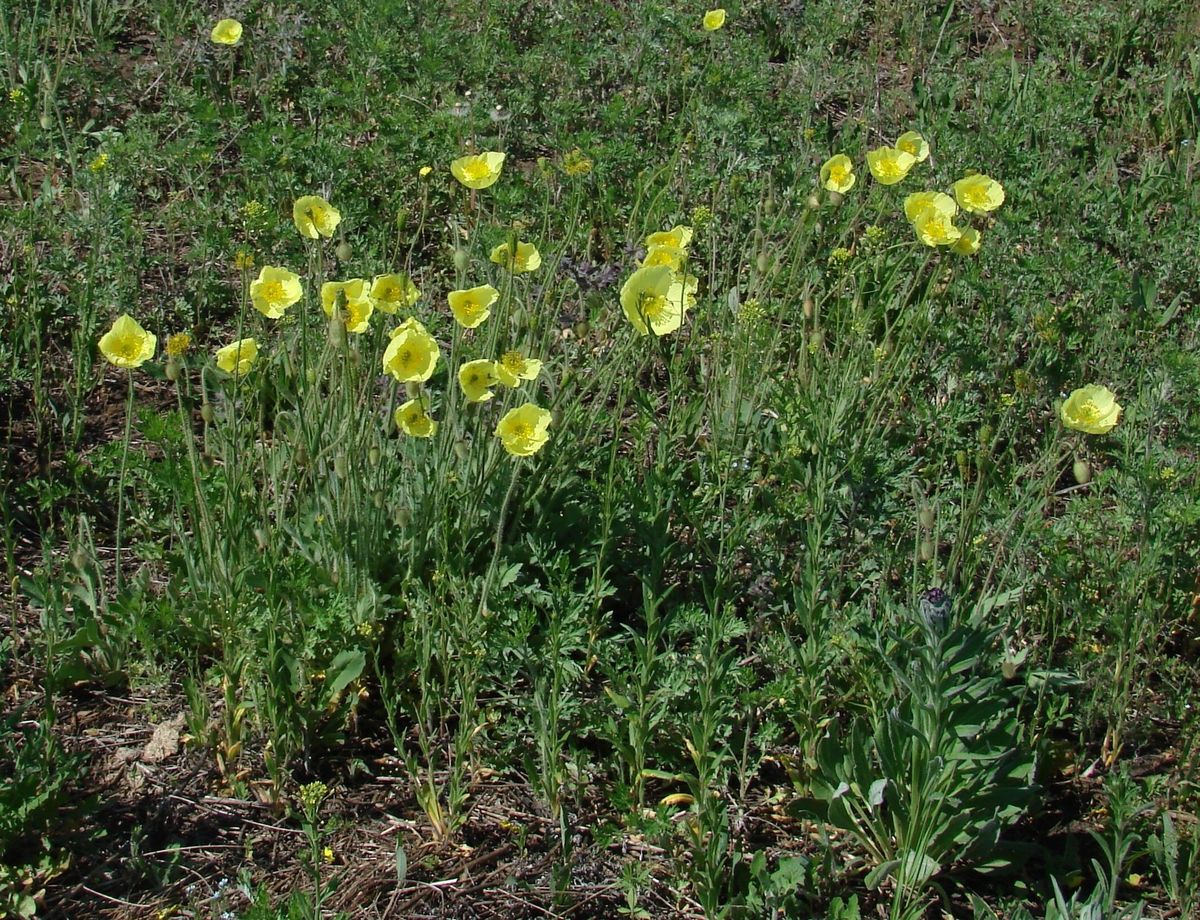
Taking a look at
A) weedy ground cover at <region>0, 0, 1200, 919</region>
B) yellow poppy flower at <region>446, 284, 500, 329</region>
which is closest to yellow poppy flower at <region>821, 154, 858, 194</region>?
weedy ground cover at <region>0, 0, 1200, 919</region>

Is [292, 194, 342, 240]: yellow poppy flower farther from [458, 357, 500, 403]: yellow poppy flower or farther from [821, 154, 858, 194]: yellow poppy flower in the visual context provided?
[821, 154, 858, 194]: yellow poppy flower

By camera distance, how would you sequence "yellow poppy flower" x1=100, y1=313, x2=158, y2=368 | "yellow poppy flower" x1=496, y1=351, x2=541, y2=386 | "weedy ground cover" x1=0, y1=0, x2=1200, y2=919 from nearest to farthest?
"weedy ground cover" x1=0, y1=0, x2=1200, y2=919, "yellow poppy flower" x1=496, y1=351, x2=541, y2=386, "yellow poppy flower" x1=100, y1=313, x2=158, y2=368

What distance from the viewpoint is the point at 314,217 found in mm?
3139

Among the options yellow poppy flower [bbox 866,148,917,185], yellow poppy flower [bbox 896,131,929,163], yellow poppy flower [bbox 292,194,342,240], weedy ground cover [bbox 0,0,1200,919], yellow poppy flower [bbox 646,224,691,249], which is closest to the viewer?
weedy ground cover [bbox 0,0,1200,919]

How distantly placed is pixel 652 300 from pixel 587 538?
59cm

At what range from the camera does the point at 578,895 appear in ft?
7.99

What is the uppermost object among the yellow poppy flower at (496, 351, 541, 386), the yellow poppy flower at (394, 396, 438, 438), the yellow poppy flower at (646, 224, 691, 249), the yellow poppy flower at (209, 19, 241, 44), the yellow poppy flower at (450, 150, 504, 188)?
the yellow poppy flower at (450, 150, 504, 188)

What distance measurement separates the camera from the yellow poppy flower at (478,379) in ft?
8.77

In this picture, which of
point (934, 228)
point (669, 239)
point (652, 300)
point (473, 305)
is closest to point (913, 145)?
point (934, 228)

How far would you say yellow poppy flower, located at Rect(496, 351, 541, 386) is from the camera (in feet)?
8.90

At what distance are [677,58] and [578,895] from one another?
12.3ft

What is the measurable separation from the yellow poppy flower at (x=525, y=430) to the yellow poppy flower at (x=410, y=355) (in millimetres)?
207

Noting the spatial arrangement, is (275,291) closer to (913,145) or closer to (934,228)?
(934,228)

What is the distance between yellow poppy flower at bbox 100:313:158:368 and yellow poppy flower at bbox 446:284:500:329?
71cm
